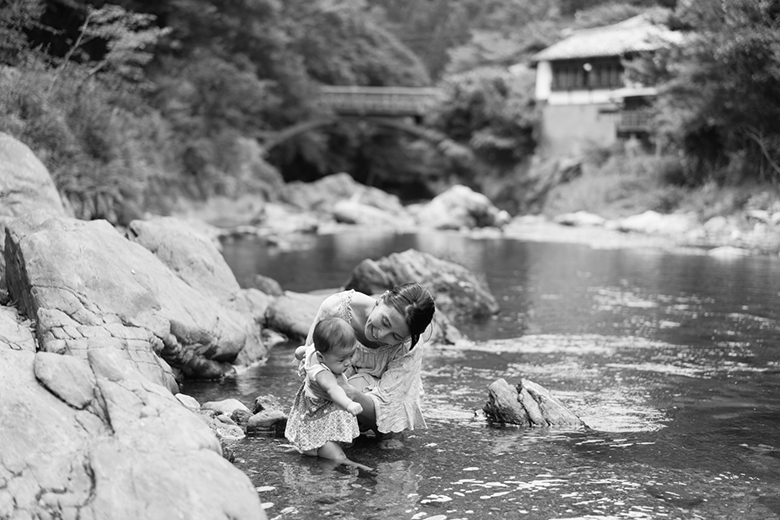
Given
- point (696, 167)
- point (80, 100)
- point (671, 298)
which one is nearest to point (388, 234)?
point (696, 167)

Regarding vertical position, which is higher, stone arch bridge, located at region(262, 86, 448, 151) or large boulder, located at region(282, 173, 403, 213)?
stone arch bridge, located at region(262, 86, 448, 151)

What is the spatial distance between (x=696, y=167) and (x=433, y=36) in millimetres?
40641

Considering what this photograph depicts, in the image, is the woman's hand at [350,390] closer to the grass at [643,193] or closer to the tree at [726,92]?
the tree at [726,92]

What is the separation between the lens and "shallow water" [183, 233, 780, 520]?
521 centimetres

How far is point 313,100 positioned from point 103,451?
4119cm

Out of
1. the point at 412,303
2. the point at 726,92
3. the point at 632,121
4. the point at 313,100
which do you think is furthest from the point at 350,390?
the point at 313,100

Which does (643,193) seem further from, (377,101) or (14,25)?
(14,25)

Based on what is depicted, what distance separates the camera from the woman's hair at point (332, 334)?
564cm

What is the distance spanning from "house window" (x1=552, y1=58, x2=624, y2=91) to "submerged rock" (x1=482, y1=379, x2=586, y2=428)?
127 feet

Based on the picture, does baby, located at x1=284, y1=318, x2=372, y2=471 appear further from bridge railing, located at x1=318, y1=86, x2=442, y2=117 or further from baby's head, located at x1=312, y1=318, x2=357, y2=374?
bridge railing, located at x1=318, y1=86, x2=442, y2=117

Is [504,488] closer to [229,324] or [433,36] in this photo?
[229,324]

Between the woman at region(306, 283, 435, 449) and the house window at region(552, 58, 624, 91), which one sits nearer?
the woman at region(306, 283, 435, 449)

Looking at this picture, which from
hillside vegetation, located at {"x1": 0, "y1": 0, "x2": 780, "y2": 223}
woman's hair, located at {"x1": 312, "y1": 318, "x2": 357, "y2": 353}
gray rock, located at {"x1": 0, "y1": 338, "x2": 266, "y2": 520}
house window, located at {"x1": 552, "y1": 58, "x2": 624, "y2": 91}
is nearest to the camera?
gray rock, located at {"x1": 0, "y1": 338, "x2": 266, "y2": 520}

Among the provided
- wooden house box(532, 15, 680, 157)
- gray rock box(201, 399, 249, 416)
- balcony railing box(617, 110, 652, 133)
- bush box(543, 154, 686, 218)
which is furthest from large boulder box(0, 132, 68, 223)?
wooden house box(532, 15, 680, 157)
